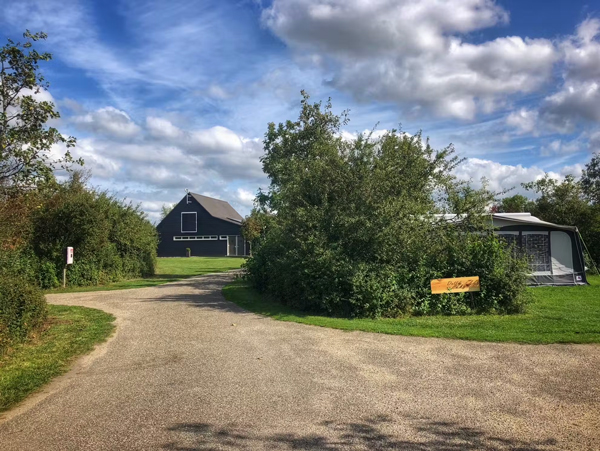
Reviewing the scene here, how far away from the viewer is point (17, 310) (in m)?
8.17

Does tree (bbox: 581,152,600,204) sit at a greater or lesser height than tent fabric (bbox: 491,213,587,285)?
greater

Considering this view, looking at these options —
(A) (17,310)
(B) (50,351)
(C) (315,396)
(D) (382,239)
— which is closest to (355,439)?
(C) (315,396)

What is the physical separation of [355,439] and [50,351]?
19.1 feet

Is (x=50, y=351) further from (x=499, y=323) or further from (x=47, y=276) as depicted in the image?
(x=47, y=276)

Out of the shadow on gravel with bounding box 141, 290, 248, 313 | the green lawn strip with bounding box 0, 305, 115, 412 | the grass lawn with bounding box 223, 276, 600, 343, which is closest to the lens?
the green lawn strip with bounding box 0, 305, 115, 412

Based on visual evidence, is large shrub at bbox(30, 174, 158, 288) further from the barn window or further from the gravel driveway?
the barn window

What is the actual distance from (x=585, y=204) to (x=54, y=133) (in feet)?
91.2

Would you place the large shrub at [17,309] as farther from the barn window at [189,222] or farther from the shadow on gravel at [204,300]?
the barn window at [189,222]

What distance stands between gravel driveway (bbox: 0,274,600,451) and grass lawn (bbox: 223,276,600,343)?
511 millimetres

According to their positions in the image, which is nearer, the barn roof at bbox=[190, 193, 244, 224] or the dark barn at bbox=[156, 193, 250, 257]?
the dark barn at bbox=[156, 193, 250, 257]

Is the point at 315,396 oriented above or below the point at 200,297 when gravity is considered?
below

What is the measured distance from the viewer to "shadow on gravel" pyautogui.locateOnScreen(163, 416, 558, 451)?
4043mm

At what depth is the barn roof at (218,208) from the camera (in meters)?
52.8

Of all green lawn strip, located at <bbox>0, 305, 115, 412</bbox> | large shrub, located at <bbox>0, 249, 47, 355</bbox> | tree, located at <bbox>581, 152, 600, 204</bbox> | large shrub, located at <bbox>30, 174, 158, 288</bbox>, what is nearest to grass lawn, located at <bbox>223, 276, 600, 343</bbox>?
green lawn strip, located at <bbox>0, 305, 115, 412</bbox>
